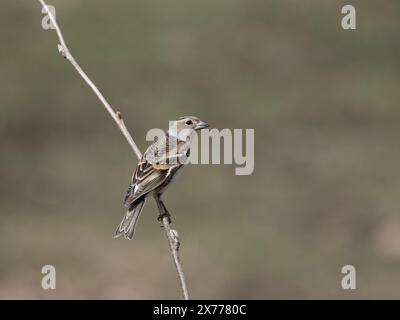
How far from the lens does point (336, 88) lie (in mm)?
23297

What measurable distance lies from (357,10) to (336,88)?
127 inches

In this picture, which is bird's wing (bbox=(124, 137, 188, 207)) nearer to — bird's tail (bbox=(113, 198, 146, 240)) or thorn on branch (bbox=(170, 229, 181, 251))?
bird's tail (bbox=(113, 198, 146, 240))

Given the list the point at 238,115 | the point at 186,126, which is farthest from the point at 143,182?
the point at 238,115

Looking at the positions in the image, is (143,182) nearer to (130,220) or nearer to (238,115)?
(130,220)

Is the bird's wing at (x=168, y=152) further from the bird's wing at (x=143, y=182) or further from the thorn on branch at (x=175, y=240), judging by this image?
the thorn on branch at (x=175, y=240)

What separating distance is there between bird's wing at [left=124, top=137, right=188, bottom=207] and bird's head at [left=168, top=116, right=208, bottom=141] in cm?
10

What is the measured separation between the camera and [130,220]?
767cm

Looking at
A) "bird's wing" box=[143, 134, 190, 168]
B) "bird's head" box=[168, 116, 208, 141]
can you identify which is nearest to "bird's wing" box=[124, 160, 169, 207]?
"bird's wing" box=[143, 134, 190, 168]

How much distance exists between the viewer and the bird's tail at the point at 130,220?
7438 mm

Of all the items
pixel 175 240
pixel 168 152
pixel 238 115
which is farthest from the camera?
pixel 238 115

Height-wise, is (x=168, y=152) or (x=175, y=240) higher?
(x=168, y=152)

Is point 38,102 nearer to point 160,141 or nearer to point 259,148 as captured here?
point 259,148

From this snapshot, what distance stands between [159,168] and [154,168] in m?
0.04

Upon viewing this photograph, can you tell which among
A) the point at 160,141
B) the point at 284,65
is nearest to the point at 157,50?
the point at 284,65
